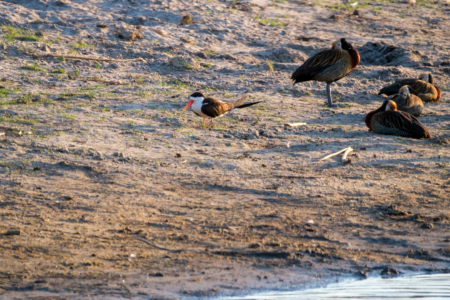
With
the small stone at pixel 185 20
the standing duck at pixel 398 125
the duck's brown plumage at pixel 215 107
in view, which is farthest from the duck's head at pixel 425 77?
the small stone at pixel 185 20

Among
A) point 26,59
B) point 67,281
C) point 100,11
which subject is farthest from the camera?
point 100,11

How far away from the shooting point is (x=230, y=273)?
4.82 meters

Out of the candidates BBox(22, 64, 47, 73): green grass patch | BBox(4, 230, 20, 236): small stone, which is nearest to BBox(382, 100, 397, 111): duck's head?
BBox(22, 64, 47, 73): green grass patch

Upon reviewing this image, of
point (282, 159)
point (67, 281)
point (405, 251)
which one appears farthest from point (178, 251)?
point (282, 159)

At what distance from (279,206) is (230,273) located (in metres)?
1.44

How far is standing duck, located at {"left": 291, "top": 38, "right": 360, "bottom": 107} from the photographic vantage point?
10.0m

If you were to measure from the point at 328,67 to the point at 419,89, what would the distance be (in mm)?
1808

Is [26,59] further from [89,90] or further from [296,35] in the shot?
[296,35]

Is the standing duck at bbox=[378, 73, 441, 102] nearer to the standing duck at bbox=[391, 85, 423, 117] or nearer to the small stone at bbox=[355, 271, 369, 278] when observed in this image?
the standing duck at bbox=[391, 85, 423, 117]

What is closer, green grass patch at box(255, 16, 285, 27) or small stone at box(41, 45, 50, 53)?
small stone at box(41, 45, 50, 53)

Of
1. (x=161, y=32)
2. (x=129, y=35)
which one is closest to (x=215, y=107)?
(x=129, y=35)

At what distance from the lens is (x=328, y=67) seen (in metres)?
10.1

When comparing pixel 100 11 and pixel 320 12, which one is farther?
pixel 320 12

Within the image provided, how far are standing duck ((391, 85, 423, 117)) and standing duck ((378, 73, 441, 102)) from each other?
39 centimetres
